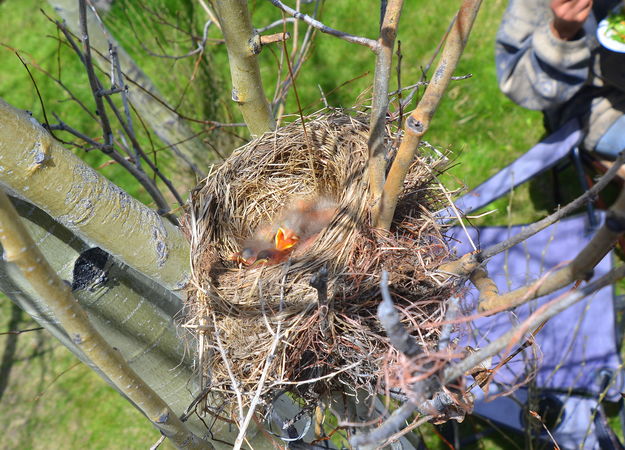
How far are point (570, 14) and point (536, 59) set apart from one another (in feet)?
1.50

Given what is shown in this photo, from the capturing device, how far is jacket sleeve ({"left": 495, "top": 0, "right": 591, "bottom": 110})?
2900mm

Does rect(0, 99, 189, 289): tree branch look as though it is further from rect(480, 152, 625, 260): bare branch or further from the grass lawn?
the grass lawn

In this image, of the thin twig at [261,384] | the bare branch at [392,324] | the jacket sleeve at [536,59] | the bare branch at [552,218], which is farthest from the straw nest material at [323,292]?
the jacket sleeve at [536,59]

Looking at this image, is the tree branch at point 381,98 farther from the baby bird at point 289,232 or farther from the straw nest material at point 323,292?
the baby bird at point 289,232

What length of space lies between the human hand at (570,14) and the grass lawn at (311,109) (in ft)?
4.41

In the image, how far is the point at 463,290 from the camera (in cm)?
167

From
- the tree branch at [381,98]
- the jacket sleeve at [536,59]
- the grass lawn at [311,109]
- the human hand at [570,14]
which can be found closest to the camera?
the tree branch at [381,98]

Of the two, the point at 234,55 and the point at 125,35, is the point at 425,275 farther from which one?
the point at 125,35

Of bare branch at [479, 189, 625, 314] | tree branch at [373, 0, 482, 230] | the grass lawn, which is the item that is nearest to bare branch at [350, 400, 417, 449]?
bare branch at [479, 189, 625, 314]

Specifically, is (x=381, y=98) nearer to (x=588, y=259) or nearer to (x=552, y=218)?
(x=552, y=218)

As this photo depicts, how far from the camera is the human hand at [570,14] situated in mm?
2564

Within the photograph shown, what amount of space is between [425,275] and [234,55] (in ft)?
2.99

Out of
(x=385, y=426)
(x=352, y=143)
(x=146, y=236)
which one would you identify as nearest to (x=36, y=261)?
(x=146, y=236)

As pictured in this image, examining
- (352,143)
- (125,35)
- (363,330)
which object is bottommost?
(363,330)
